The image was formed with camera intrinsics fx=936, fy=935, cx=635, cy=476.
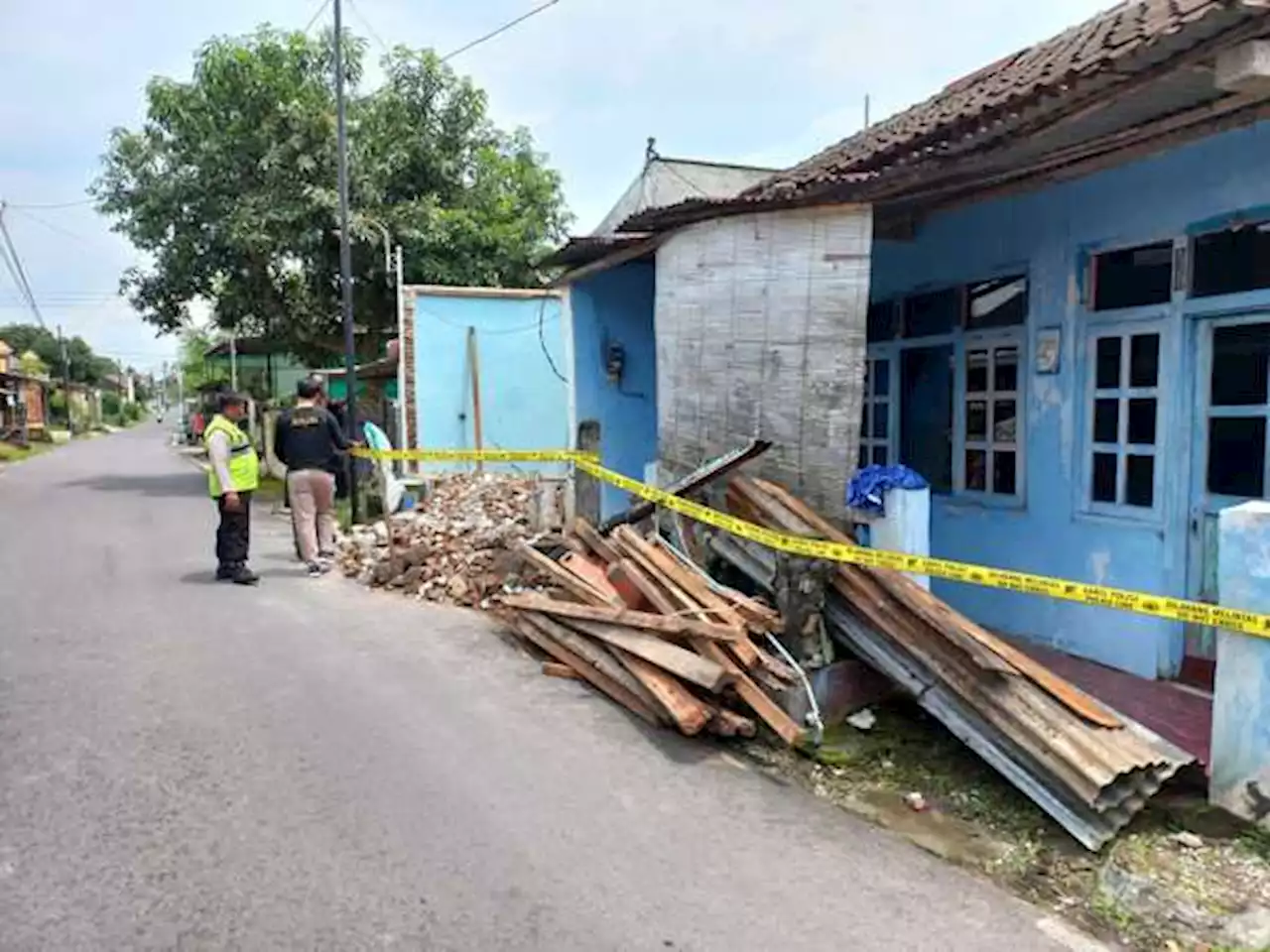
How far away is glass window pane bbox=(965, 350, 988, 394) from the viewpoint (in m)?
6.70

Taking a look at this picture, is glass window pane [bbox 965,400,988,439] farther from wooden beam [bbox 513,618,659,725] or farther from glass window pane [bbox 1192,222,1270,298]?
wooden beam [bbox 513,618,659,725]

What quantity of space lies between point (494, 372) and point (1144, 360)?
897cm

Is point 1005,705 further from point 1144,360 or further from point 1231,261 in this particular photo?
point 1231,261

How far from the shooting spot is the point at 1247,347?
16.3ft

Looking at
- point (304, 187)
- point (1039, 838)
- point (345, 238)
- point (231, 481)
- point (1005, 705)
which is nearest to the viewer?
point (1039, 838)

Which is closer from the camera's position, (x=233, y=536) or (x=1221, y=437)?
(x=1221, y=437)

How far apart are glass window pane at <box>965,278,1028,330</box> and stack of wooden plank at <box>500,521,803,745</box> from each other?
2.79m

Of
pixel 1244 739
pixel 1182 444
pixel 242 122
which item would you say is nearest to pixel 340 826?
pixel 1244 739

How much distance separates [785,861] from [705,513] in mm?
2590

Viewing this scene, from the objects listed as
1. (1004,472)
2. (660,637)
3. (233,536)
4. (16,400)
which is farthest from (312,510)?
(16,400)

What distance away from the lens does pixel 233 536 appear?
8.38 metres

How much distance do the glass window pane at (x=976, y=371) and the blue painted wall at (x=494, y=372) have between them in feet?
22.2

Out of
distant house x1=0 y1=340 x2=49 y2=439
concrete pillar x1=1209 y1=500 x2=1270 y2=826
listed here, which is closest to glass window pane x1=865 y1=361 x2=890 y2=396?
concrete pillar x1=1209 y1=500 x2=1270 y2=826

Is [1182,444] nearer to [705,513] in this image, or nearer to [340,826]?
[705,513]
